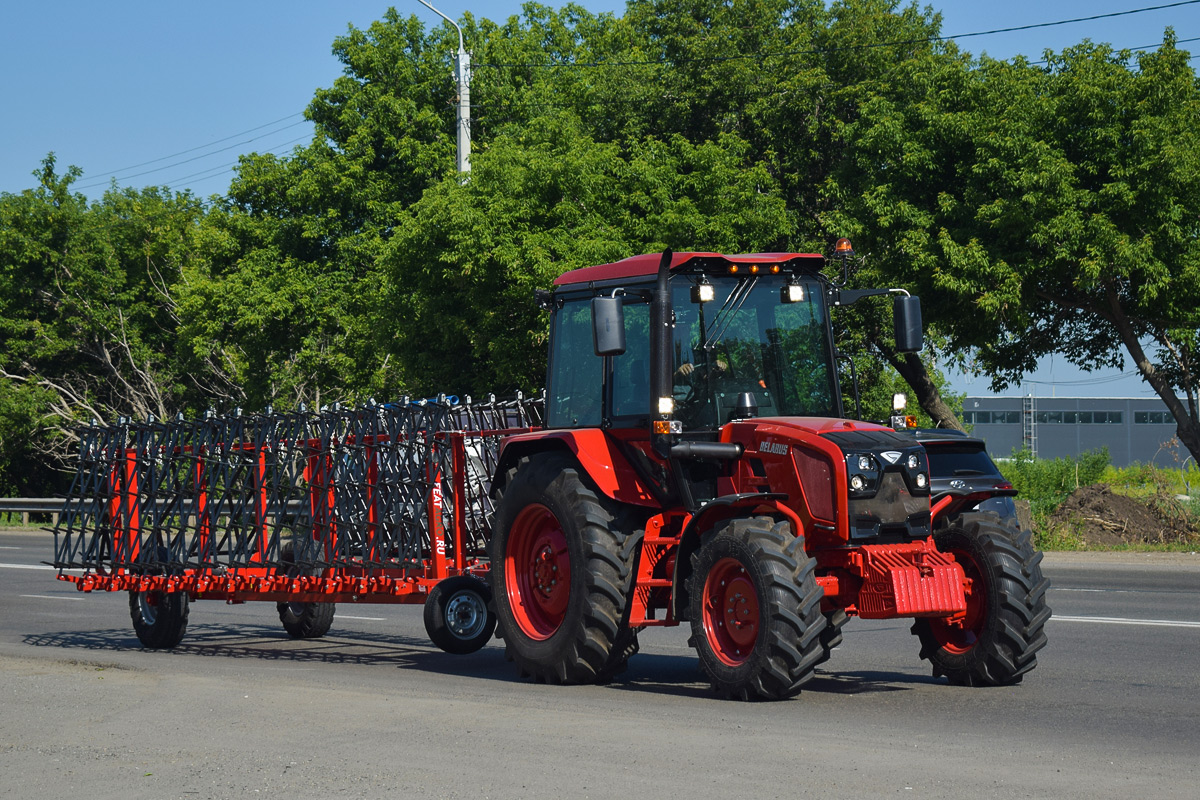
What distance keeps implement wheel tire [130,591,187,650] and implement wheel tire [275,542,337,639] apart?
1.03 meters

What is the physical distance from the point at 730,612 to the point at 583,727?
1.36 metres

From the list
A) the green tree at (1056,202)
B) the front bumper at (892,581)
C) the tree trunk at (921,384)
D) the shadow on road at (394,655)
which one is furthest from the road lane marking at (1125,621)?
the tree trunk at (921,384)

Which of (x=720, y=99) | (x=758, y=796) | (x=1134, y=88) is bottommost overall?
(x=758, y=796)

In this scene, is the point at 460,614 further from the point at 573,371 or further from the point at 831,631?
the point at 831,631

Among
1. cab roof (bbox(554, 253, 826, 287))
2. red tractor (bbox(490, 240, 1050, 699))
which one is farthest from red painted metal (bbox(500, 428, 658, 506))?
cab roof (bbox(554, 253, 826, 287))

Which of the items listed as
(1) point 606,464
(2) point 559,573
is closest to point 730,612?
(1) point 606,464

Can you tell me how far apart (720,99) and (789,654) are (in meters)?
25.8

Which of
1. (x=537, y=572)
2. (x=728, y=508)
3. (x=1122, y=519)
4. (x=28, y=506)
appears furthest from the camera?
(x=28, y=506)

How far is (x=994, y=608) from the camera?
8.88m

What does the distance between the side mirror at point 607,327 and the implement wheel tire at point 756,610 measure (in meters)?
1.34

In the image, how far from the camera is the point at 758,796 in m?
5.87

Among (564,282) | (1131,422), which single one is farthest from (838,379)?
(1131,422)

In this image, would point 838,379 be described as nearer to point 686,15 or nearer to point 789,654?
point 789,654

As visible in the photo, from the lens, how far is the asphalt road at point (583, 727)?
6.22 meters
